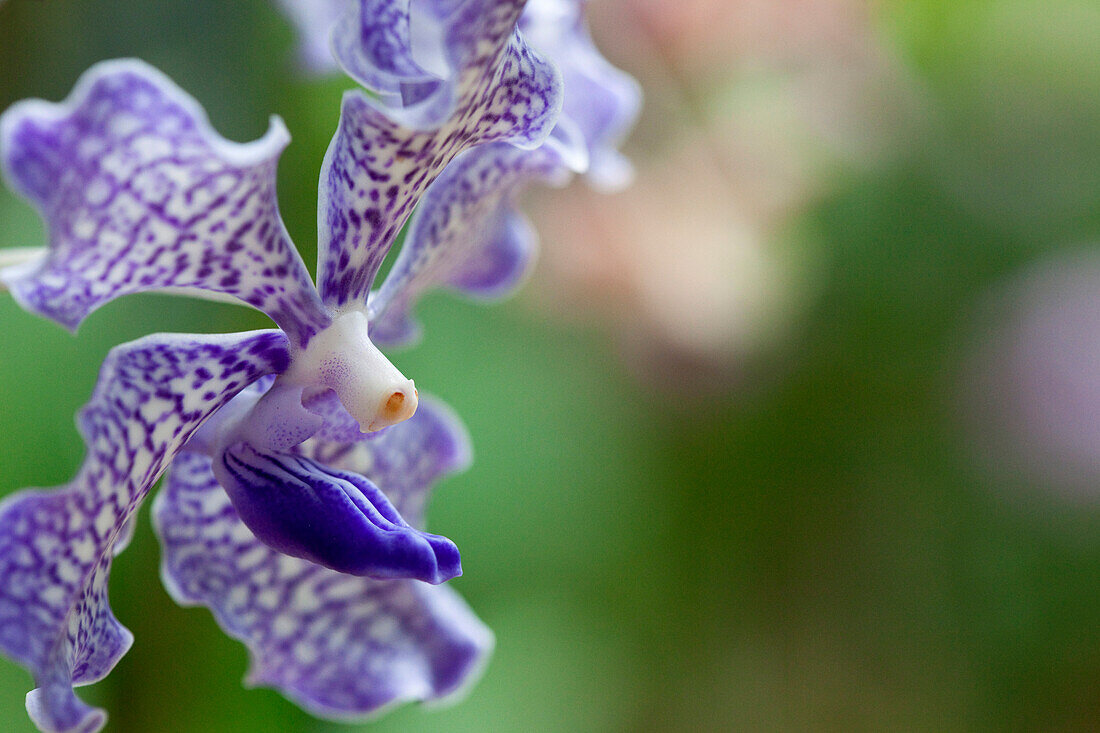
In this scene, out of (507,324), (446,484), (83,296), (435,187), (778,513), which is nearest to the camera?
(83,296)

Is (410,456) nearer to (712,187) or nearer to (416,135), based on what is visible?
(416,135)

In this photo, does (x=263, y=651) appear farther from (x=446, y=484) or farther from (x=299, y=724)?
(x=446, y=484)

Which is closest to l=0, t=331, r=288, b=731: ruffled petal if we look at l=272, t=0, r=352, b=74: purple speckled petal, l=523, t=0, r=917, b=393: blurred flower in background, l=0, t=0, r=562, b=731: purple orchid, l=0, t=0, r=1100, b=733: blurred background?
l=0, t=0, r=562, b=731: purple orchid

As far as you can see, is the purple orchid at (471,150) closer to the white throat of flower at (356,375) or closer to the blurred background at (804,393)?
the white throat of flower at (356,375)

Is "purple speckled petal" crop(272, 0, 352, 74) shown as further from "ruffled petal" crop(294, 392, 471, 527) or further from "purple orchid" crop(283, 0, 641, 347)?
"ruffled petal" crop(294, 392, 471, 527)

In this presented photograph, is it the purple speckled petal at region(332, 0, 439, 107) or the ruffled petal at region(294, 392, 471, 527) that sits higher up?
the purple speckled petal at region(332, 0, 439, 107)

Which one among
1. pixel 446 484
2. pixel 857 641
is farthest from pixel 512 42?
Answer: pixel 857 641

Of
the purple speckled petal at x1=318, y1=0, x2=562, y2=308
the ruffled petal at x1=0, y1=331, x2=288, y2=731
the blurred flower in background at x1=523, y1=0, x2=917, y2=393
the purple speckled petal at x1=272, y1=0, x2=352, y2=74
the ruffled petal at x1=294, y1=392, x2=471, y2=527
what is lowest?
the ruffled petal at x1=0, y1=331, x2=288, y2=731
